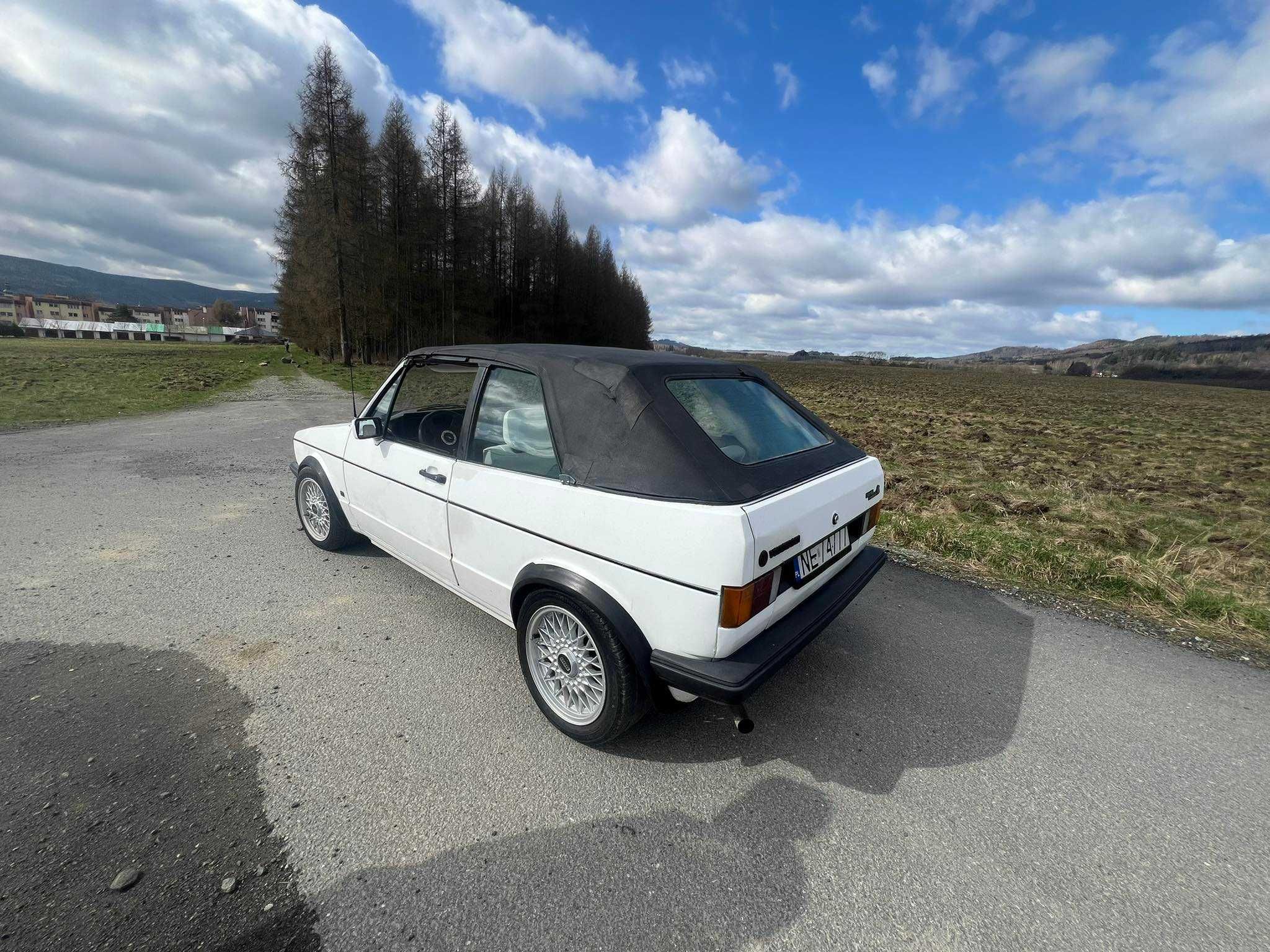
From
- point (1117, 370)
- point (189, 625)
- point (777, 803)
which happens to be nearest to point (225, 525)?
point (189, 625)

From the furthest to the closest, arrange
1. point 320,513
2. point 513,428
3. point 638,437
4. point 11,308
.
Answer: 1. point 11,308
2. point 320,513
3. point 513,428
4. point 638,437

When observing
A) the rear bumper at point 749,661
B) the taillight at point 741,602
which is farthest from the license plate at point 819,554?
the taillight at point 741,602

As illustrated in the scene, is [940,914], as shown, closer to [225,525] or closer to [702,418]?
[702,418]

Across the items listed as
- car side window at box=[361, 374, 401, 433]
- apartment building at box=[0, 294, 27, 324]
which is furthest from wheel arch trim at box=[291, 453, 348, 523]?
apartment building at box=[0, 294, 27, 324]

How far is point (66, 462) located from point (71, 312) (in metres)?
167

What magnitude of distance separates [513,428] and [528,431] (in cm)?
12

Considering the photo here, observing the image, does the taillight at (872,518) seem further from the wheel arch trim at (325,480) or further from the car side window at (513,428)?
the wheel arch trim at (325,480)

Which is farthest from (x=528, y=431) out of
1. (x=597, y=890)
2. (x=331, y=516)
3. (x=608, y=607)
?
(x=331, y=516)

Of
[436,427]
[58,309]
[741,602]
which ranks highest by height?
[58,309]

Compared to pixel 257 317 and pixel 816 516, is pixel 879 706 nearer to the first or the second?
pixel 816 516

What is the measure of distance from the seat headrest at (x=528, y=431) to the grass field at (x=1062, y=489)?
3.54 meters

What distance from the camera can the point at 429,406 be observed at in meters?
3.62

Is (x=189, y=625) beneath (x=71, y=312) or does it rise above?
beneath

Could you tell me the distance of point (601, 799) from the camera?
212 cm
